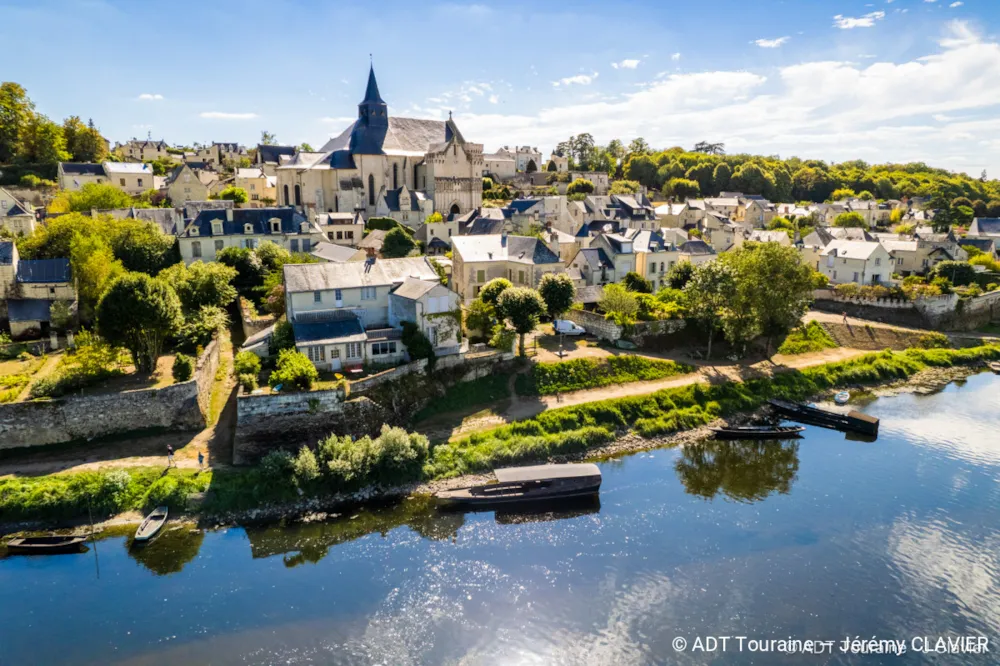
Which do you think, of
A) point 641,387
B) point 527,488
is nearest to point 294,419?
point 527,488

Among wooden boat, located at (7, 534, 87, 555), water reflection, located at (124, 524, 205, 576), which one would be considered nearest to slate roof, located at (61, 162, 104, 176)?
wooden boat, located at (7, 534, 87, 555)

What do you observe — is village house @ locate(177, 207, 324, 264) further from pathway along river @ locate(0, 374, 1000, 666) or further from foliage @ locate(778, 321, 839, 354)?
foliage @ locate(778, 321, 839, 354)

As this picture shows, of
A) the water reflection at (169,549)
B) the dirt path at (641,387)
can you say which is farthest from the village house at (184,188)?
the water reflection at (169,549)

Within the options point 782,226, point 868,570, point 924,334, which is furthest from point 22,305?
point 782,226

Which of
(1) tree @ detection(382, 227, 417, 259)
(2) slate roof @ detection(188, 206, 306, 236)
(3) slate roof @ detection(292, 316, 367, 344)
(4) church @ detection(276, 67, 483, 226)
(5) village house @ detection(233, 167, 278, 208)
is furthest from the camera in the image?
(5) village house @ detection(233, 167, 278, 208)

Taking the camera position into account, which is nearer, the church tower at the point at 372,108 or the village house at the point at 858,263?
the village house at the point at 858,263

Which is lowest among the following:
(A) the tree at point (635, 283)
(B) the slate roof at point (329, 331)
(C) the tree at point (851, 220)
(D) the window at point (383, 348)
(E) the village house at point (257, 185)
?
(D) the window at point (383, 348)

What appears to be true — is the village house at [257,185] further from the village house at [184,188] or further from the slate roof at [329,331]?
the slate roof at [329,331]
